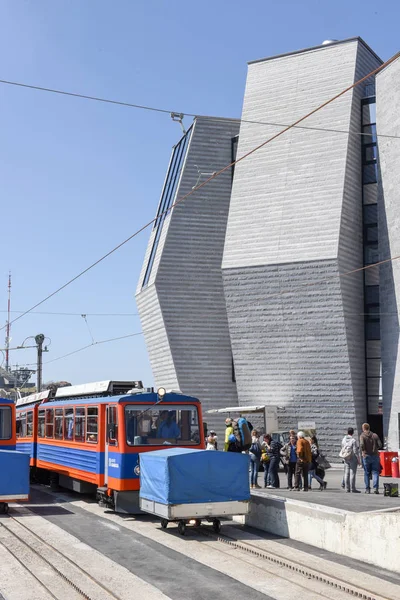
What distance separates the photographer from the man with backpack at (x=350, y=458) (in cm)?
1881

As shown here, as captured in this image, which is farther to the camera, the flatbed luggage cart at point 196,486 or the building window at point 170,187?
the building window at point 170,187

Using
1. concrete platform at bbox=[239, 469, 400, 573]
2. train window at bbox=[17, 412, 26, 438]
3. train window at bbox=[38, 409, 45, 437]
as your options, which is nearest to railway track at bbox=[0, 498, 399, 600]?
concrete platform at bbox=[239, 469, 400, 573]

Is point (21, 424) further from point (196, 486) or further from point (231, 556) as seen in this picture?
point (231, 556)

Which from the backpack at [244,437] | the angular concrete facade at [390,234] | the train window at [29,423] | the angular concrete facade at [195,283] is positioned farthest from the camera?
the angular concrete facade at [195,283]

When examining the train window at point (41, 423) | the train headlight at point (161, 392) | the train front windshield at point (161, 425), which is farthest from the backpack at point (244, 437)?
the train window at point (41, 423)

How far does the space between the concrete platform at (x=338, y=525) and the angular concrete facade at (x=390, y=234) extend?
16.8 meters

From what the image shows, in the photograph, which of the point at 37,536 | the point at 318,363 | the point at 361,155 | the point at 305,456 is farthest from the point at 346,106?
the point at 37,536

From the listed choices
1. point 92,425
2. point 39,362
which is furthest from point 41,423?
point 39,362

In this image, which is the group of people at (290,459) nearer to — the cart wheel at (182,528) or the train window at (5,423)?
the cart wheel at (182,528)

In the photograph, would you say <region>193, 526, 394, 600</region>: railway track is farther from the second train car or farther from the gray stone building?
the gray stone building

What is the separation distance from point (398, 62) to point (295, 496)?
885 inches

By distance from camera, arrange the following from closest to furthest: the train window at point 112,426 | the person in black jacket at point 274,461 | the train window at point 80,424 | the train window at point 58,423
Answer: the train window at point 112,426
the train window at point 80,424
the person in black jacket at point 274,461
the train window at point 58,423

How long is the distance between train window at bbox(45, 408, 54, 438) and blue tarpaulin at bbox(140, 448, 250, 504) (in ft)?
26.0

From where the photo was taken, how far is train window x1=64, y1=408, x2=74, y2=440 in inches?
751
